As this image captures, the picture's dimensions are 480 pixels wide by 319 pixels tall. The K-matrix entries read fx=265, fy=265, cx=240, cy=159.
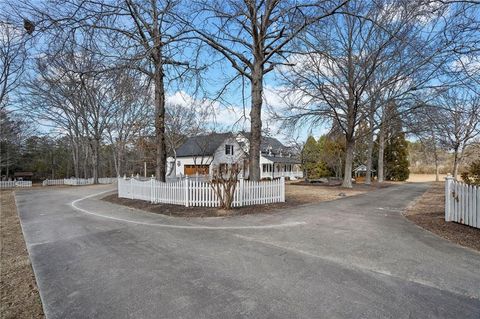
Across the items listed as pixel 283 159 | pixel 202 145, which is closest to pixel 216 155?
pixel 202 145

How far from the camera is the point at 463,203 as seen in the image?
Result: 627 centimetres

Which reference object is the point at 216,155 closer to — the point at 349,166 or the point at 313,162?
the point at 313,162

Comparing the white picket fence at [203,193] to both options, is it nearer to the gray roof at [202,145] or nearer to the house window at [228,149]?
the gray roof at [202,145]

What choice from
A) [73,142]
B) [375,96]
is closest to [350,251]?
[375,96]

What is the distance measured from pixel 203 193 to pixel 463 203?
727cm

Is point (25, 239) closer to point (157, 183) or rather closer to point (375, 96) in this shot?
point (157, 183)

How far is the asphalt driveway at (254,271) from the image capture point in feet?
9.36

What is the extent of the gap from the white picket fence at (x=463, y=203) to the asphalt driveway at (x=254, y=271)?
1068mm

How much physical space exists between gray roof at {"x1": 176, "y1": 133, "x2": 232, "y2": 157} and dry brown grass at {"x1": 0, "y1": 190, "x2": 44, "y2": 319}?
28342mm

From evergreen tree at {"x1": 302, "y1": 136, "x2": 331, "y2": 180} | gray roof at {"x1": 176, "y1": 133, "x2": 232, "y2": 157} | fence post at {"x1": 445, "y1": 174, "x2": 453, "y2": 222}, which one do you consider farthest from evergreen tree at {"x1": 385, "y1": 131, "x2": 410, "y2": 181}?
fence post at {"x1": 445, "y1": 174, "x2": 453, "y2": 222}

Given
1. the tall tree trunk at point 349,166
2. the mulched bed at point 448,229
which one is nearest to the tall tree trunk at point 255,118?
the mulched bed at point 448,229

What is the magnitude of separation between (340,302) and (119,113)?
31.1 m

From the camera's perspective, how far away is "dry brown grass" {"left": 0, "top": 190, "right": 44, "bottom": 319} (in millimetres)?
2878

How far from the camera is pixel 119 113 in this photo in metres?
29.6
